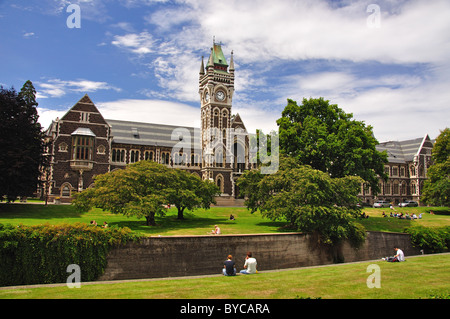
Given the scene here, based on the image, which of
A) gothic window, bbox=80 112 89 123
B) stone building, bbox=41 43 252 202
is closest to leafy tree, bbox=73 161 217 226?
stone building, bbox=41 43 252 202

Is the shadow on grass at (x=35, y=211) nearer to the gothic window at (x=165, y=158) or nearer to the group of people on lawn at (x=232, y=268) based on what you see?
the group of people on lawn at (x=232, y=268)

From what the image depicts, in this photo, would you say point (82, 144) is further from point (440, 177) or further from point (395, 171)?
point (395, 171)

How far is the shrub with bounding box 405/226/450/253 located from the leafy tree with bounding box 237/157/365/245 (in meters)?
5.71

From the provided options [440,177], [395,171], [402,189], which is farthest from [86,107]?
[402,189]

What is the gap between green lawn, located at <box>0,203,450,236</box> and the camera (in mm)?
31531

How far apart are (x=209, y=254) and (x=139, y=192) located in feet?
35.2

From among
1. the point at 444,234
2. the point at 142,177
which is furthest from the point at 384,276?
the point at 142,177

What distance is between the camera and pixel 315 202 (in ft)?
98.8

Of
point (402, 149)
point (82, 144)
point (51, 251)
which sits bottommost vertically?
point (51, 251)

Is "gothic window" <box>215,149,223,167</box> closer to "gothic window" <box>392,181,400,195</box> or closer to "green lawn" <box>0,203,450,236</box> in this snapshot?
"green lawn" <box>0,203,450,236</box>

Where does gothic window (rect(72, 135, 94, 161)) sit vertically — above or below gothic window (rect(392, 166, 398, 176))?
above

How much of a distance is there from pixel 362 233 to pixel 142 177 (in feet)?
64.5
